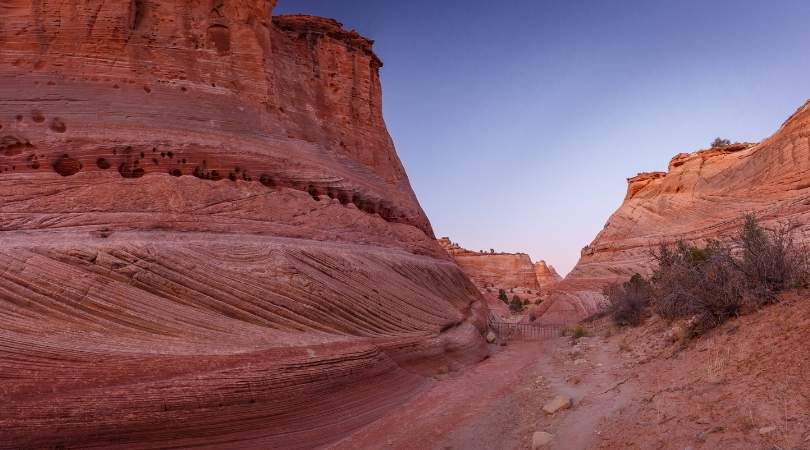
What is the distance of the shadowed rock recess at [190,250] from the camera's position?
6078 mm

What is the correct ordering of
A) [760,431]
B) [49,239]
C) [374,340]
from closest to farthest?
[760,431] < [49,239] < [374,340]

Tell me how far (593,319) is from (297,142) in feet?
43.7

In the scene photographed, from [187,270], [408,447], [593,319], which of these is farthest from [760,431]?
[593,319]

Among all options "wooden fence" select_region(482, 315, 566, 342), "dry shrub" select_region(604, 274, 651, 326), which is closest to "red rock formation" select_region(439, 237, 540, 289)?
"wooden fence" select_region(482, 315, 566, 342)

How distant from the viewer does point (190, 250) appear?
8.35 metres

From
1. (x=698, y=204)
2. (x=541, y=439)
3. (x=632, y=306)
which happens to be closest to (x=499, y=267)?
(x=698, y=204)

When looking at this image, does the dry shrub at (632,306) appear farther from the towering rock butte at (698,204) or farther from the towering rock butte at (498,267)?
the towering rock butte at (498,267)

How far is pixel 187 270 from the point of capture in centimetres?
796

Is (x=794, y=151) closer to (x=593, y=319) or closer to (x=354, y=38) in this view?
(x=593, y=319)

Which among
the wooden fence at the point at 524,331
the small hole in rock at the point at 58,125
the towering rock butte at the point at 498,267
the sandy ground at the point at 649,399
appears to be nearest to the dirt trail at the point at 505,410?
the sandy ground at the point at 649,399

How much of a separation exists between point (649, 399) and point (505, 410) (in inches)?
112

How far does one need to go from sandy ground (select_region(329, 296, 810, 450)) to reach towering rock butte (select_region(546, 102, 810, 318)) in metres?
11.0

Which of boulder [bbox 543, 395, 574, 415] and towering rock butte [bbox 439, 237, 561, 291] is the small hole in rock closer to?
boulder [bbox 543, 395, 574, 415]

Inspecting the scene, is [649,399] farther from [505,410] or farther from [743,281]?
[505,410]
